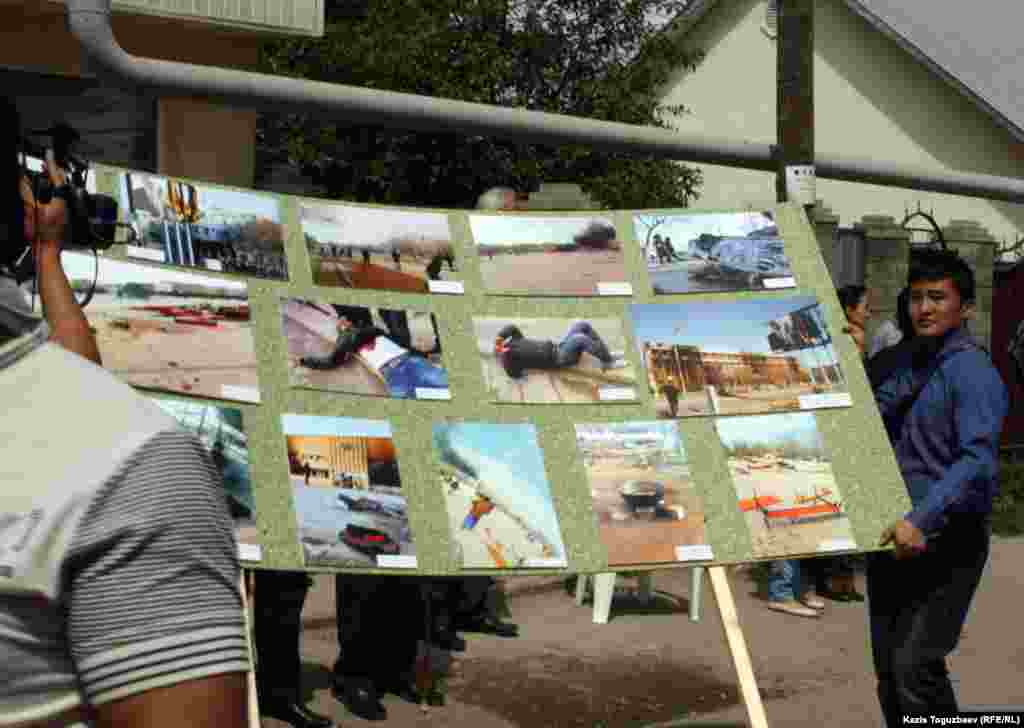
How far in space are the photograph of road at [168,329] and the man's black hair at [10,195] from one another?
9.52ft

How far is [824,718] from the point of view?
21.8ft

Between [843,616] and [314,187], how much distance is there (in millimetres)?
13920

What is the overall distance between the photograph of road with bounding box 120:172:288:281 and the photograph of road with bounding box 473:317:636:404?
675 millimetres

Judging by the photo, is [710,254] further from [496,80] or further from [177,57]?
[496,80]

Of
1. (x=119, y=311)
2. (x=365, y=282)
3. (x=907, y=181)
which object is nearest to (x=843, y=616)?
(x=907, y=181)

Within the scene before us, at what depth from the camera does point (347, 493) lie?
453 centimetres

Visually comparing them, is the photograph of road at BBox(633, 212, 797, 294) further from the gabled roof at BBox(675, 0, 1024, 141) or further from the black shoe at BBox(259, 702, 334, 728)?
the gabled roof at BBox(675, 0, 1024, 141)

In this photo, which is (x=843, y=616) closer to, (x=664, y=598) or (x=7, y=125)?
(x=664, y=598)

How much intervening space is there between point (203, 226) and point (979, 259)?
1160 cm

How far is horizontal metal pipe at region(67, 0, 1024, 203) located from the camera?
4.62 metres
